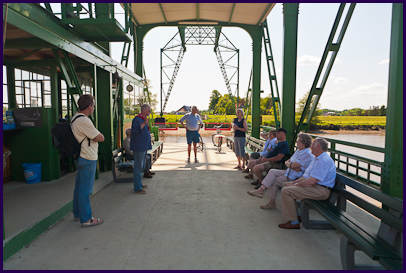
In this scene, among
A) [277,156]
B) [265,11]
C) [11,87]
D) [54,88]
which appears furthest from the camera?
[265,11]

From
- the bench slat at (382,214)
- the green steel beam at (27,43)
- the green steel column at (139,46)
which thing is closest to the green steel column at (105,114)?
the green steel beam at (27,43)

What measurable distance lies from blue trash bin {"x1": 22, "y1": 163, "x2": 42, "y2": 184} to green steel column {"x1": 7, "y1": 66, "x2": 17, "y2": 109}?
1707mm

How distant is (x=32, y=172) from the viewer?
224 inches

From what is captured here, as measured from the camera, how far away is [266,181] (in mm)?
4625

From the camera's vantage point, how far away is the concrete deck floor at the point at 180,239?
291cm

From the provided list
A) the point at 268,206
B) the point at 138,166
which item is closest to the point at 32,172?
the point at 138,166

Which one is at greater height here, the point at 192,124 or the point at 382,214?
the point at 192,124

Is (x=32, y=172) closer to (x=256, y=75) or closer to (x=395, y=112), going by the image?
(x=395, y=112)

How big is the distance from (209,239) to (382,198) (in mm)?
1851

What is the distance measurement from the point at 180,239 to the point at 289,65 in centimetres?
420

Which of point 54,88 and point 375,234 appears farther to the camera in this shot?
point 54,88

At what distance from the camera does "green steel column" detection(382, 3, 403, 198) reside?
2.70 m

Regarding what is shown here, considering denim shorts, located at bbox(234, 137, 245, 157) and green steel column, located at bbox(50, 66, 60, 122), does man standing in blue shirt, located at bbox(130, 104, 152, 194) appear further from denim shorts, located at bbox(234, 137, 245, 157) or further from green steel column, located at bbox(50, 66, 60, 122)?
denim shorts, located at bbox(234, 137, 245, 157)

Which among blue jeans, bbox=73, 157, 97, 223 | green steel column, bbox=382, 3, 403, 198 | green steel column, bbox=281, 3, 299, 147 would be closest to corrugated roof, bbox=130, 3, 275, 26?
green steel column, bbox=281, 3, 299, 147
